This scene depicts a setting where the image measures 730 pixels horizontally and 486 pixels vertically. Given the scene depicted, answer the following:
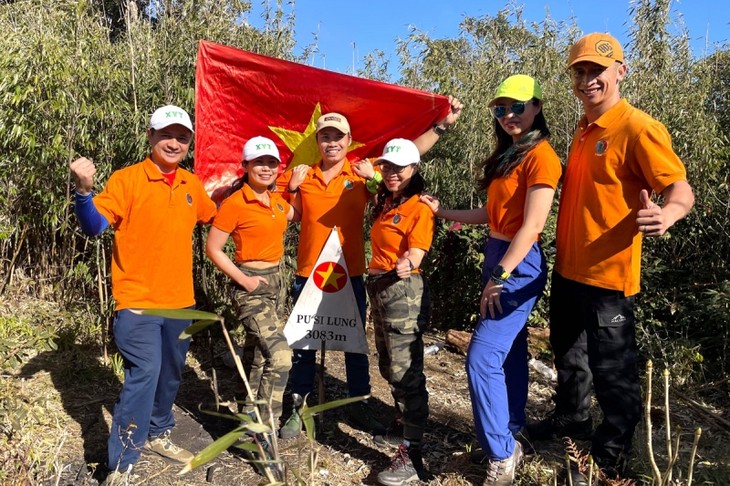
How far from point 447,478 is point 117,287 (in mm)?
1960

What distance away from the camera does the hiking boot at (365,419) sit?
3769mm

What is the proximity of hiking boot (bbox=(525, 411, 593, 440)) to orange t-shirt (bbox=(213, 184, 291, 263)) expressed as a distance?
1875 mm

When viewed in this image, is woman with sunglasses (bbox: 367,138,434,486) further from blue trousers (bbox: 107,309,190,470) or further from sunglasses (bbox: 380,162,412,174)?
blue trousers (bbox: 107,309,190,470)

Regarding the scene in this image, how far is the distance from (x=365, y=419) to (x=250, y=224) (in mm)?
1465

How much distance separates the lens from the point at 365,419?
3.83 meters

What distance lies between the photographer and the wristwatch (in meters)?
2.69

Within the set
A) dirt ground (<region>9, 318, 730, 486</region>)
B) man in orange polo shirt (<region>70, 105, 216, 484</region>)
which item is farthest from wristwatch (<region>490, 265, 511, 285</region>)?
man in orange polo shirt (<region>70, 105, 216, 484</region>)

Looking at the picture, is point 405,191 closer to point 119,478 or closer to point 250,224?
point 250,224

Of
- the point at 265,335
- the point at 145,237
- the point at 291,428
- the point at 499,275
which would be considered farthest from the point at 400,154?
the point at 291,428

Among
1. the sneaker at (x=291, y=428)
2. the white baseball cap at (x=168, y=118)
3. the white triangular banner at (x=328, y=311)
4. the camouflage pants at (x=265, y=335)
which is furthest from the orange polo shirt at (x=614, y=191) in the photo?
the white baseball cap at (x=168, y=118)

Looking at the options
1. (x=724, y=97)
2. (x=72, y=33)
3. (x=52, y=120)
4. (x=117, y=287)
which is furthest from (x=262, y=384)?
(x=724, y=97)

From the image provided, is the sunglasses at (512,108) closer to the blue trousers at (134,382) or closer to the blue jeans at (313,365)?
the blue jeans at (313,365)

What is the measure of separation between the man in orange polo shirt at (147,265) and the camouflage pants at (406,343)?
1088mm

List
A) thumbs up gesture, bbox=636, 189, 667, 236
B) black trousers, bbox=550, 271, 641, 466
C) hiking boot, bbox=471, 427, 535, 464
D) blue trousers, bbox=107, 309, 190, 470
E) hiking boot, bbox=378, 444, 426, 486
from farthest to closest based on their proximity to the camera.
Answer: hiking boot, bbox=471, 427, 535, 464
hiking boot, bbox=378, 444, 426, 486
blue trousers, bbox=107, 309, 190, 470
black trousers, bbox=550, 271, 641, 466
thumbs up gesture, bbox=636, 189, 667, 236
